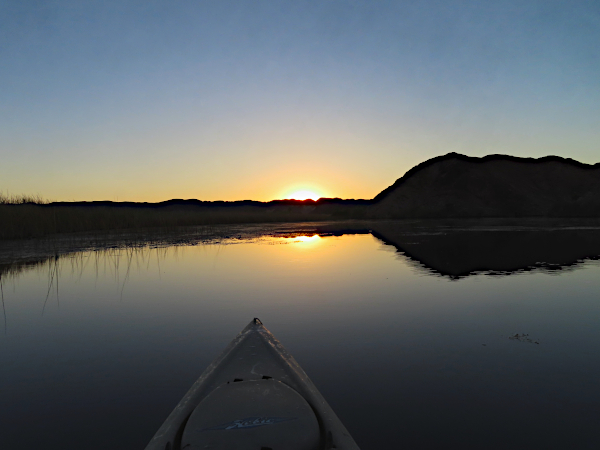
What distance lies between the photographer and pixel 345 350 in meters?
A: 3.64

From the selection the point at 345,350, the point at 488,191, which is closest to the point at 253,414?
the point at 345,350

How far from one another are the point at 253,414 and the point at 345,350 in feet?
6.03

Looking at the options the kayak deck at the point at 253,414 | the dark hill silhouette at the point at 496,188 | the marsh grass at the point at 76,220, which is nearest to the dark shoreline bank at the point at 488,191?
the dark hill silhouette at the point at 496,188

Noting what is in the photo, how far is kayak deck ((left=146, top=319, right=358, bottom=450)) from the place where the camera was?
1.79 meters

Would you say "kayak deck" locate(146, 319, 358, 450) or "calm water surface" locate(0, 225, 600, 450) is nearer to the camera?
"kayak deck" locate(146, 319, 358, 450)

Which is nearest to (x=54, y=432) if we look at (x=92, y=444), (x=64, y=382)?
(x=92, y=444)

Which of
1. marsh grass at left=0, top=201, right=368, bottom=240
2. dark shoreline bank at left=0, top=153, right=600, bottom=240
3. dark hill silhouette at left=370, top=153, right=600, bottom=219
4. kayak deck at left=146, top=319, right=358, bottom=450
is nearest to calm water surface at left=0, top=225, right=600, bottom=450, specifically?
kayak deck at left=146, top=319, right=358, bottom=450

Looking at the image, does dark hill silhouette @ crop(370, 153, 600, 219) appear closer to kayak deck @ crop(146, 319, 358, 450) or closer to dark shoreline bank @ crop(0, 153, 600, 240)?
dark shoreline bank @ crop(0, 153, 600, 240)

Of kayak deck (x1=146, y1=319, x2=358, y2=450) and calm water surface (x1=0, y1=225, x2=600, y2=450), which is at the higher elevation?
kayak deck (x1=146, y1=319, x2=358, y2=450)

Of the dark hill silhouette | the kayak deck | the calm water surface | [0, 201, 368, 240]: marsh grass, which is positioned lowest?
the calm water surface

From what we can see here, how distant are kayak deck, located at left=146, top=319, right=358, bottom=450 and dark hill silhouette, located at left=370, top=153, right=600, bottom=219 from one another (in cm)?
5975

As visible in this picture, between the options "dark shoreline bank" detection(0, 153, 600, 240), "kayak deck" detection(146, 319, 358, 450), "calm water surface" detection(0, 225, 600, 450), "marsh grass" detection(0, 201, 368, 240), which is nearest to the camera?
"kayak deck" detection(146, 319, 358, 450)

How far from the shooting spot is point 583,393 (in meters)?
2.77

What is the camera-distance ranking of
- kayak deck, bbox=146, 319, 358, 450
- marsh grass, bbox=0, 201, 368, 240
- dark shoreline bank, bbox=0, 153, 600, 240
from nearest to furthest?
kayak deck, bbox=146, 319, 358, 450 → marsh grass, bbox=0, 201, 368, 240 → dark shoreline bank, bbox=0, 153, 600, 240
